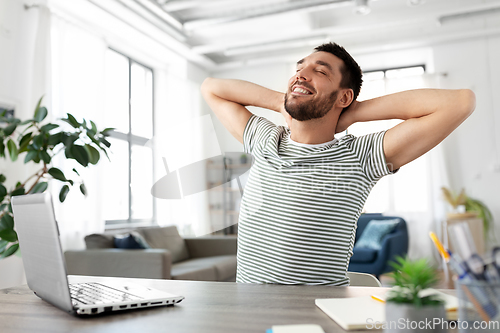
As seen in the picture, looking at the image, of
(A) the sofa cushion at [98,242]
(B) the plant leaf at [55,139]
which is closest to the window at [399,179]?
(A) the sofa cushion at [98,242]

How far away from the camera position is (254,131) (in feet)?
4.97

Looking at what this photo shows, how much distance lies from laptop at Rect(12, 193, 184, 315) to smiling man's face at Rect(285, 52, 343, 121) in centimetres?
75

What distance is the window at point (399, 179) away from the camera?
5.93 metres

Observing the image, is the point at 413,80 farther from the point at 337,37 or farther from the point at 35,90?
the point at 35,90

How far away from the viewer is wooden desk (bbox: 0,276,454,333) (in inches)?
27.2

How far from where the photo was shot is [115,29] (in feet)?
16.1

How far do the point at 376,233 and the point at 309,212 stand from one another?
13.5ft

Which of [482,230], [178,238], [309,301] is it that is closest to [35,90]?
[178,238]

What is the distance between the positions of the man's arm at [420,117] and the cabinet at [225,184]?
0.47 metres

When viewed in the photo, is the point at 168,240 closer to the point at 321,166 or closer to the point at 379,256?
the point at 379,256

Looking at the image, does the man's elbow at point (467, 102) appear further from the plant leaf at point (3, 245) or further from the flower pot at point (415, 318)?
the plant leaf at point (3, 245)

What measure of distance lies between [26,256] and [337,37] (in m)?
5.35

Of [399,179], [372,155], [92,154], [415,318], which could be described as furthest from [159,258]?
[399,179]

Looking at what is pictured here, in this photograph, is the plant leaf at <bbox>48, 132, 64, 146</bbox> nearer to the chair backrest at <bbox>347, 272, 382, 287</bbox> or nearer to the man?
the man
